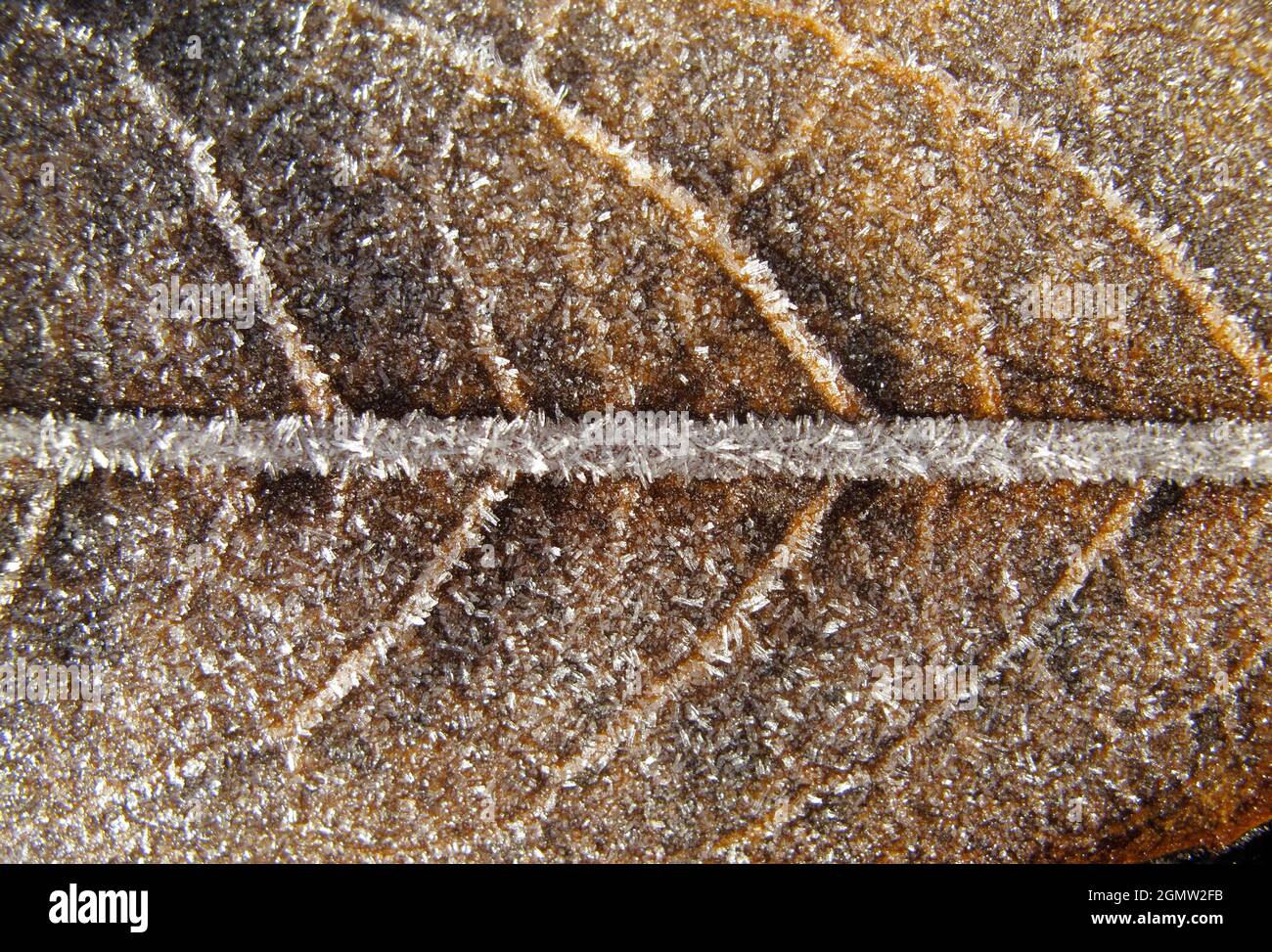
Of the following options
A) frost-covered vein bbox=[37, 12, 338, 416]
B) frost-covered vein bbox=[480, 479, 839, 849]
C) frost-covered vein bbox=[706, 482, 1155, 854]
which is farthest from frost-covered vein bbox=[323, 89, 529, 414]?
frost-covered vein bbox=[706, 482, 1155, 854]

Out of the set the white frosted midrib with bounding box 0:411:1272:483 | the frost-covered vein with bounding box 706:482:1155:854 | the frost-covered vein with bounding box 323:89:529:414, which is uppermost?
the frost-covered vein with bounding box 323:89:529:414

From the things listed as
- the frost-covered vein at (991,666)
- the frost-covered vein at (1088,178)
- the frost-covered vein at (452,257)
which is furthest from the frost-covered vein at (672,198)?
the frost-covered vein at (991,666)

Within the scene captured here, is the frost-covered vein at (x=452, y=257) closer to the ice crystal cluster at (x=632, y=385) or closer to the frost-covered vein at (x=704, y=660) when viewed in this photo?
the ice crystal cluster at (x=632, y=385)

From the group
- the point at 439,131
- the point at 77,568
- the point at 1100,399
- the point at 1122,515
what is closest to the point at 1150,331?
the point at 1100,399

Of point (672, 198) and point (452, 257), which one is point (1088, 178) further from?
point (452, 257)

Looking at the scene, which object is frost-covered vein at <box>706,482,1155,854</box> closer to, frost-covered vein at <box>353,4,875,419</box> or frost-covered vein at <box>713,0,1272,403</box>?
frost-covered vein at <box>713,0,1272,403</box>
